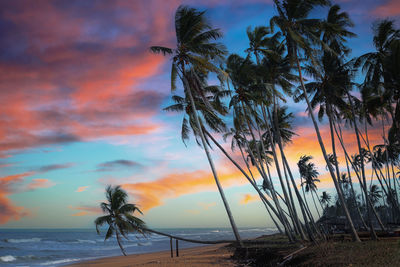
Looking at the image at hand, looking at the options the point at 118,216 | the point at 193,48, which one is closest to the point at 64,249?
the point at 118,216

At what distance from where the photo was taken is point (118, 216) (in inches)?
894

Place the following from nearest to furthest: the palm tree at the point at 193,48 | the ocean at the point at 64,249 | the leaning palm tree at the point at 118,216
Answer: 1. the palm tree at the point at 193,48
2. the leaning palm tree at the point at 118,216
3. the ocean at the point at 64,249

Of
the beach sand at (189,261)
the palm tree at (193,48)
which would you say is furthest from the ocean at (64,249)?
the palm tree at (193,48)

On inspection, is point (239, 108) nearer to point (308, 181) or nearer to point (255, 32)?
point (255, 32)

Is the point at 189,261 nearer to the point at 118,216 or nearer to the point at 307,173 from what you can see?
the point at 118,216

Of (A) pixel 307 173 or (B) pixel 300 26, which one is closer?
(B) pixel 300 26

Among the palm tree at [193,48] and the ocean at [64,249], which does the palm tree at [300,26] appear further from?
the ocean at [64,249]

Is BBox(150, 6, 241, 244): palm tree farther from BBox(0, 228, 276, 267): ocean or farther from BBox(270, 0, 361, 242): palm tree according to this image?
BBox(0, 228, 276, 267): ocean

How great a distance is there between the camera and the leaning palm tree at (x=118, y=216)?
21547 millimetres

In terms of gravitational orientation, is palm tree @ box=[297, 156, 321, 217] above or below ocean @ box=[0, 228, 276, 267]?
above

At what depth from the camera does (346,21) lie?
1681 cm

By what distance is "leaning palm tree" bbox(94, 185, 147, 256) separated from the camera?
A: 2155 centimetres

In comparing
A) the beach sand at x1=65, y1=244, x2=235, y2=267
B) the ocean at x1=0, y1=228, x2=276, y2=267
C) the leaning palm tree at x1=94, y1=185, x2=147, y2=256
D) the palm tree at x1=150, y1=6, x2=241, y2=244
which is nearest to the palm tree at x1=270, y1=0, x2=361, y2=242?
the palm tree at x1=150, y1=6, x2=241, y2=244

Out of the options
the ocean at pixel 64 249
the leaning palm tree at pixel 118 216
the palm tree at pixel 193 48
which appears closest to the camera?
the palm tree at pixel 193 48
